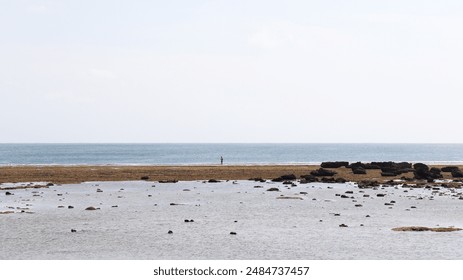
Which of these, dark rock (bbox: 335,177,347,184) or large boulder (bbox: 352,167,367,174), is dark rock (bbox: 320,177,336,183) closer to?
dark rock (bbox: 335,177,347,184)

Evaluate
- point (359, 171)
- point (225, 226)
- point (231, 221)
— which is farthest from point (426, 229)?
point (359, 171)

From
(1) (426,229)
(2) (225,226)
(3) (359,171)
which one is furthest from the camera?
(3) (359,171)

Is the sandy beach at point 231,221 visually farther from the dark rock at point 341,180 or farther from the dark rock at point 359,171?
the dark rock at point 359,171

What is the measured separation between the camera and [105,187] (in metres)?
68.1

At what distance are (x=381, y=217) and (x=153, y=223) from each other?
14678 mm

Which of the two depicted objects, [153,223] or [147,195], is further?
[147,195]

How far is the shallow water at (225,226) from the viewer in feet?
91.5

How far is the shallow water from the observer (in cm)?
2789

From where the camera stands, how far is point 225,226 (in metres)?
36.2

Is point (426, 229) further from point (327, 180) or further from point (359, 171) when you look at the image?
point (359, 171)

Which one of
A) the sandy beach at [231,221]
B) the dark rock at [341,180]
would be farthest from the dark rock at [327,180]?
the sandy beach at [231,221]
